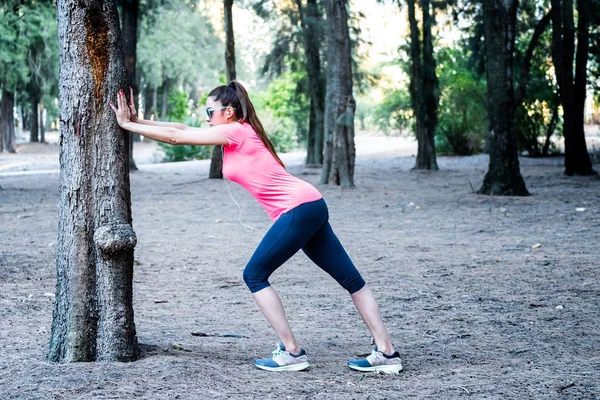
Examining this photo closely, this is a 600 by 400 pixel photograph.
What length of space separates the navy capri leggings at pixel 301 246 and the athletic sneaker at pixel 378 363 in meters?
0.45

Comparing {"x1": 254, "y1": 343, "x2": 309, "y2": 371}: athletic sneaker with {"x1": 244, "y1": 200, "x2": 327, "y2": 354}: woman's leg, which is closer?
{"x1": 244, "y1": 200, "x2": 327, "y2": 354}: woman's leg

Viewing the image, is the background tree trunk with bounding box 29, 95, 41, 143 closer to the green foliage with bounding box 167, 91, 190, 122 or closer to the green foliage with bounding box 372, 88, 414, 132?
the green foliage with bounding box 167, 91, 190, 122

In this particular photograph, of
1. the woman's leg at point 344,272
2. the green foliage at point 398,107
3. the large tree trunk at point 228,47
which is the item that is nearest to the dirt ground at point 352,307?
the woman's leg at point 344,272

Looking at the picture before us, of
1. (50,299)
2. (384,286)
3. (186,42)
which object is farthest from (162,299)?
(186,42)

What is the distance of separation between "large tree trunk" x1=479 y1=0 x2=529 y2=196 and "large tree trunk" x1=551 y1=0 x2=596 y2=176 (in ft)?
15.9

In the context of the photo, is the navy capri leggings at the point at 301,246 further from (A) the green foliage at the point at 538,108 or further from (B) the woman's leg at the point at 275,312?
(A) the green foliage at the point at 538,108

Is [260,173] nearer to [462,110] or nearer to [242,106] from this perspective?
[242,106]

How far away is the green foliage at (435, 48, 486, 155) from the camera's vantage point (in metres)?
34.7

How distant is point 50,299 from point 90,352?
2719 mm

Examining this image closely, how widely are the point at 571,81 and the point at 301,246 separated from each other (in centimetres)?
1789

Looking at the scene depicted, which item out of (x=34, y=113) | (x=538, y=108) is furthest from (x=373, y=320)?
(x=34, y=113)

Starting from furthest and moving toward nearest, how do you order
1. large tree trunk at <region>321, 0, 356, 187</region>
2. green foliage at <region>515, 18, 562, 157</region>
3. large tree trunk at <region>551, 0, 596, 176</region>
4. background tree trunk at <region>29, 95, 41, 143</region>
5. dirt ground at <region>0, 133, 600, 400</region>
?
1. background tree trunk at <region>29, 95, 41, 143</region>
2. green foliage at <region>515, 18, 562, 157</region>
3. large tree trunk at <region>551, 0, 596, 176</region>
4. large tree trunk at <region>321, 0, 356, 187</region>
5. dirt ground at <region>0, 133, 600, 400</region>

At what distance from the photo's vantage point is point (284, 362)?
510cm

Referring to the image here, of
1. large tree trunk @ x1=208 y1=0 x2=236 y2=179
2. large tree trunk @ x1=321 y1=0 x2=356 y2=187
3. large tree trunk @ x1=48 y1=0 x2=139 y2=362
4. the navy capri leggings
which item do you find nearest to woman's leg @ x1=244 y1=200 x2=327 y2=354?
the navy capri leggings
